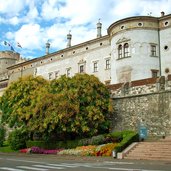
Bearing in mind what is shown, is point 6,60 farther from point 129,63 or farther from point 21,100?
point 129,63

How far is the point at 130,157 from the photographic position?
24469 mm

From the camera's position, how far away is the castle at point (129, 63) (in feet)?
102

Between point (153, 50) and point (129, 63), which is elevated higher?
point (153, 50)

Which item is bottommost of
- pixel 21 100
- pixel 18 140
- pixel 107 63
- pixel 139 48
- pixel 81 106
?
pixel 18 140

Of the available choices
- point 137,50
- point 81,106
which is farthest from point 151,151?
point 137,50

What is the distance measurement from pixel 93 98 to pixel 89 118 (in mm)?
2184

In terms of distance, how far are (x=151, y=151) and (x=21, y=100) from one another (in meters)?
18.8

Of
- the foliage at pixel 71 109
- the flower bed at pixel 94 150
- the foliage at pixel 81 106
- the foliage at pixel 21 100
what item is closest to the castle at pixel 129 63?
the foliage at pixel 81 106

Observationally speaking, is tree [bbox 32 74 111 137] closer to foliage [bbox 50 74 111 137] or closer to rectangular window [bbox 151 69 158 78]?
foliage [bbox 50 74 111 137]

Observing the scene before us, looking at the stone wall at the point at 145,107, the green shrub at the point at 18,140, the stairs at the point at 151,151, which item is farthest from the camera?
the green shrub at the point at 18,140

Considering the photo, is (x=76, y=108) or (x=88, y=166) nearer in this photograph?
(x=88, y=166)

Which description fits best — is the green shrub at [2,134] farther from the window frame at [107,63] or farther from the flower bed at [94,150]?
the flower bed at [94,150]

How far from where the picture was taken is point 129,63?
1656 inches

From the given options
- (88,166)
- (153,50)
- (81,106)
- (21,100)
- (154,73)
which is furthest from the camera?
(153,50)
